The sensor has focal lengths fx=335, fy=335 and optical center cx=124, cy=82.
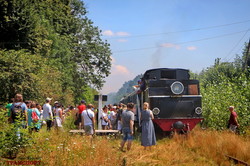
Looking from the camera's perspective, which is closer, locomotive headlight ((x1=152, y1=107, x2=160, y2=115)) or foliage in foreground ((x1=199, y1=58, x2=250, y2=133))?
locomotive headlight ((x1=152, y1=107, x2=160, y2=115))

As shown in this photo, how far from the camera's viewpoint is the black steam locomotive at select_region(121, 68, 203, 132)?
47.6 feet

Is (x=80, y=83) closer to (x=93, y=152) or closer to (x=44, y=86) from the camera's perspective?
(x=44, y=86)

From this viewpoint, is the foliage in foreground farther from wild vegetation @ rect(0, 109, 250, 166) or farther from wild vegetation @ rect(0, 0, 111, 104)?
wild vegetation @ rect(0, 0, 111, 104)

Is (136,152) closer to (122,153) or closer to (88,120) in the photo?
(122,153)

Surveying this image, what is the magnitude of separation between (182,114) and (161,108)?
1001 mm

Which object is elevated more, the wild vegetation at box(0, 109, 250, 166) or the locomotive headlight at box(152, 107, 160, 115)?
the locomotive headlight at box(152, 107, 160, 115)

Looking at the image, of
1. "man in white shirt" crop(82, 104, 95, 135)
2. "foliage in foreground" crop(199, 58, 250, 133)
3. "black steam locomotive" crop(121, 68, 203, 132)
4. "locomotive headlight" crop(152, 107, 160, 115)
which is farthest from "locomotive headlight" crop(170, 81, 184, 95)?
"man in white shirt" crop(82, 104, 95, 135)

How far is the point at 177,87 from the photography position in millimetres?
14859

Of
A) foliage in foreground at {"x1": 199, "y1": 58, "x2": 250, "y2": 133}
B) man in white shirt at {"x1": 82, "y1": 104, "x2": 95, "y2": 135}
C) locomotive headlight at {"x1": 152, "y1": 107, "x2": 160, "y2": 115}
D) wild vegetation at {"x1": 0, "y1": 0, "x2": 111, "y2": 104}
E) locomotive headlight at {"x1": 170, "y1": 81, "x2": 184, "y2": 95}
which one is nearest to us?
man in white shirt at {"x1": 82, "y1": 104, "x2": 95, "y2": 135}

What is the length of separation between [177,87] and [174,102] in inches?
26.7

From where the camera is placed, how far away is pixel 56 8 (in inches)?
1368

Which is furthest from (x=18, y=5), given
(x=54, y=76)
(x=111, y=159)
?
(x=111, y=159)

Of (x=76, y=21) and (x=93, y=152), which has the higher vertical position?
(x=76, y=21)

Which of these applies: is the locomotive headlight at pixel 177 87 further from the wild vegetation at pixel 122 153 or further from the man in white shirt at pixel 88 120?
the man in white shirt at pixel 88 120
